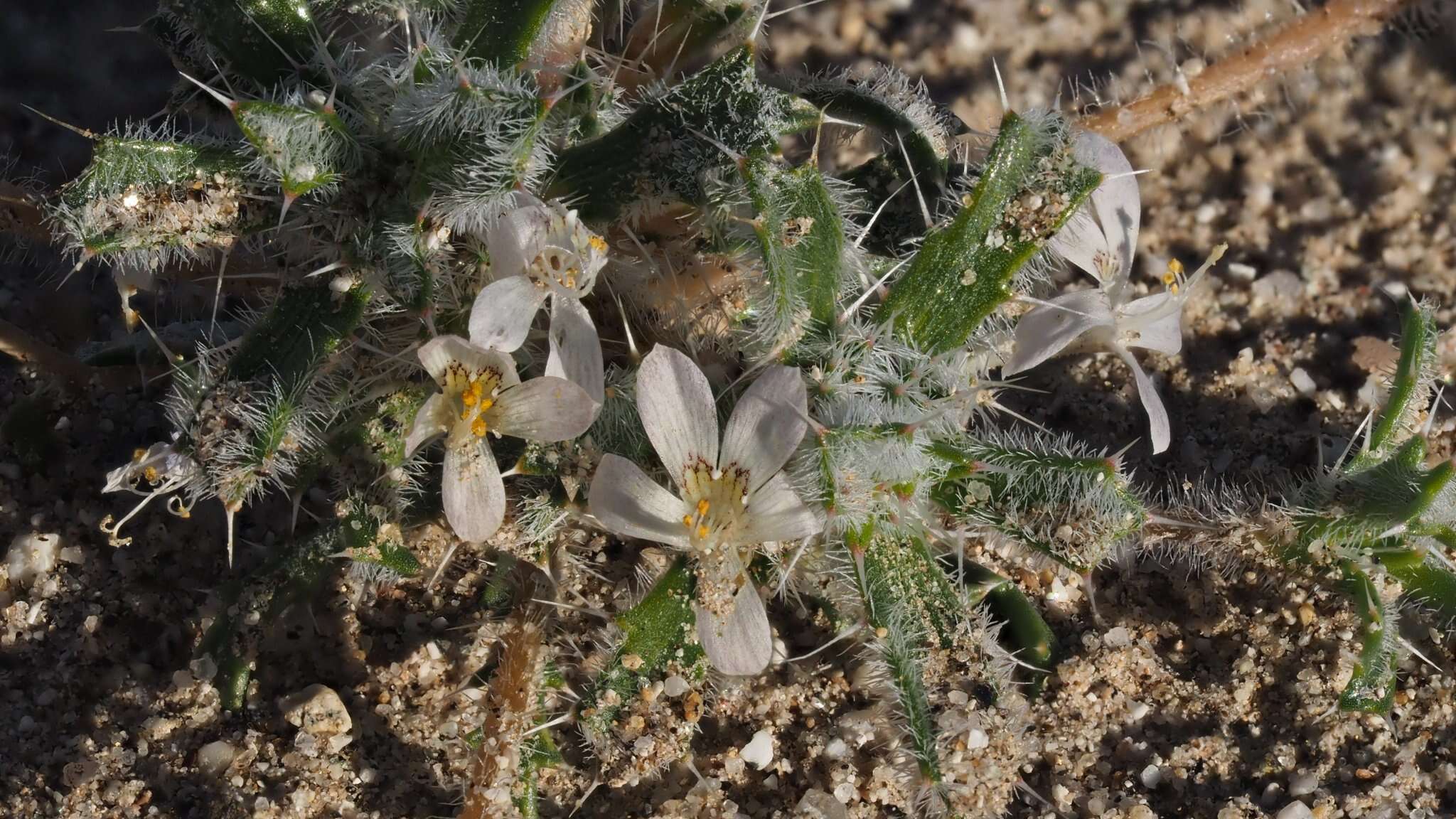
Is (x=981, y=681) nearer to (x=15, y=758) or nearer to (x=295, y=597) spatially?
(x=295, y=597)

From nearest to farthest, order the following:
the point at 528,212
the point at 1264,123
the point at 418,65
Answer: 1. the point at 528,212
2. the point at 418,65
3. the point at 1264,123

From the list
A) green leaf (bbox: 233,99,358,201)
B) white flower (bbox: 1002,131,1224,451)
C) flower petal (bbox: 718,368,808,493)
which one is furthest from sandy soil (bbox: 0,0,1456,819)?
green leaf (bbox: 233,99,358,201)

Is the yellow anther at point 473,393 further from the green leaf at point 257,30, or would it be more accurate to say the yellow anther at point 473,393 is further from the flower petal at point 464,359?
the green leaf at point 257,30

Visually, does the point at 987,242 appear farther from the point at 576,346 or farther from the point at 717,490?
the point at 576,346

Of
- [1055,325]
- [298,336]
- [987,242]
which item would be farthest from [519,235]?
[1055,325]

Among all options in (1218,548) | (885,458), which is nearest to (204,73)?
(885,458)

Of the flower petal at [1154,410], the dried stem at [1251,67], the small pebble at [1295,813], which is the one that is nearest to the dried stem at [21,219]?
the flower petal at [1154,410]
